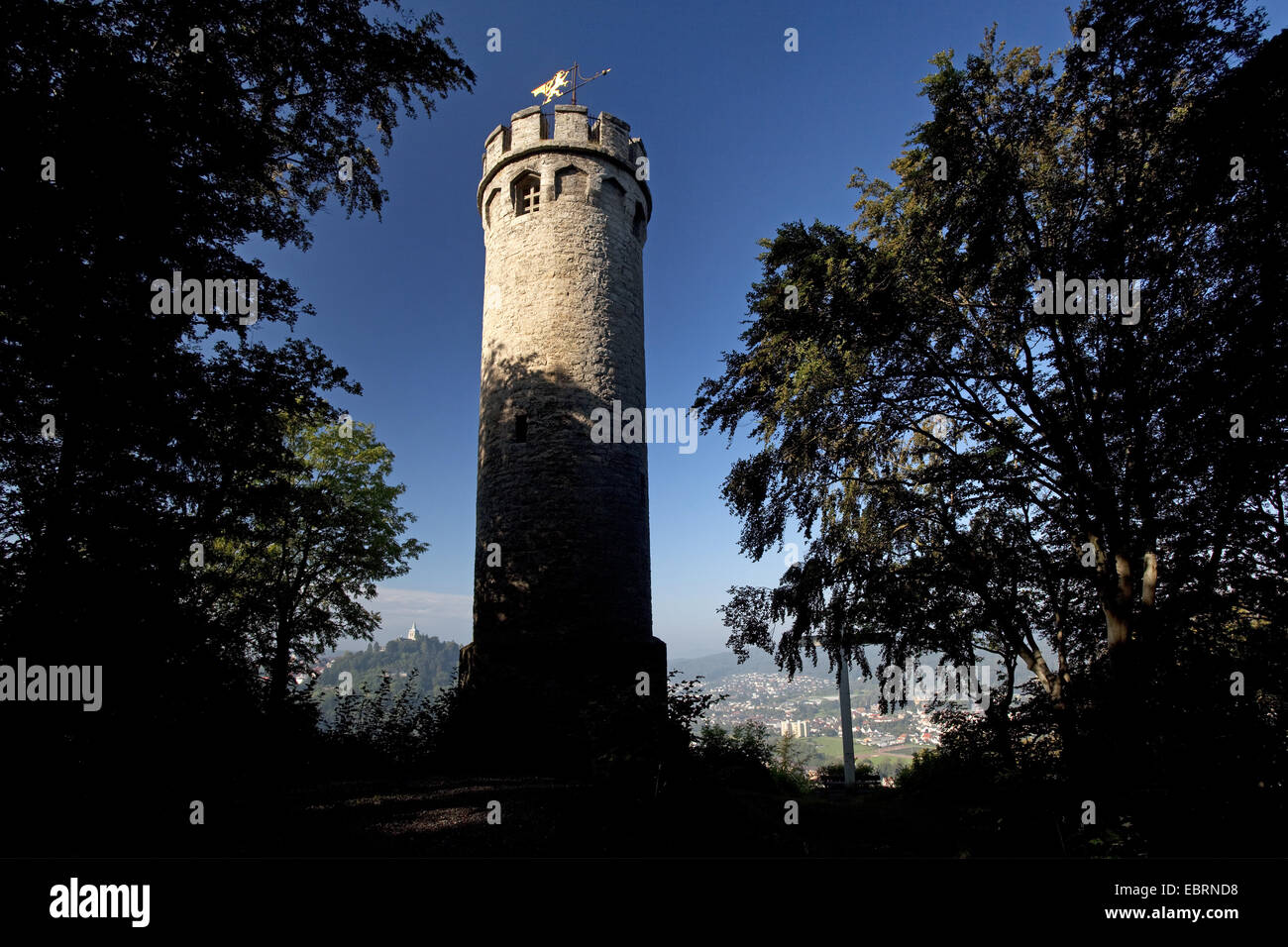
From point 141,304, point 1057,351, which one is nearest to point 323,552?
point 141,304

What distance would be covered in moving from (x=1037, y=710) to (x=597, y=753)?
22.7 feet

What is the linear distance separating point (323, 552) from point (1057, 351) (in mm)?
19861

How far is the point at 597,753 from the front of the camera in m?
6.32

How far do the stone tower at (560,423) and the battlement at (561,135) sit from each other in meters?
0.04

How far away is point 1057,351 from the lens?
27.2 ft

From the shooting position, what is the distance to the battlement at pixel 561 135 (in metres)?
13.6

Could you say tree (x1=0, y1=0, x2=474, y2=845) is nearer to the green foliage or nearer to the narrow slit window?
the green foliage

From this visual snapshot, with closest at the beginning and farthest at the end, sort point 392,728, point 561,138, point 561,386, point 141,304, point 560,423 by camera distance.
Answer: point 141,304, point 392,728, point 560,423, point 561,386, point 561,138

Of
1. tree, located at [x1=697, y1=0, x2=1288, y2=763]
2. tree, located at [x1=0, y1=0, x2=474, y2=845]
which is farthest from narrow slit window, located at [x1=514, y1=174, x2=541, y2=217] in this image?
tree, located at [x1=697, y1=0, x2=1288, y2=763]

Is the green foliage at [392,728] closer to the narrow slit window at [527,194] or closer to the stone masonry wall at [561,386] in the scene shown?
the stone masonry wall at [561,386]

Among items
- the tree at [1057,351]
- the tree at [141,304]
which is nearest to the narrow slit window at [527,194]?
the tree at [141,304]

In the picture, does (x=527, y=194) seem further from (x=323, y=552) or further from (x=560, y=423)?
(x=323, y=552)

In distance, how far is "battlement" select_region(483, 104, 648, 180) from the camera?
13.6 m

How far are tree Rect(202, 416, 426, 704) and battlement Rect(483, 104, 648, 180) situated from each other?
9.41 metres
